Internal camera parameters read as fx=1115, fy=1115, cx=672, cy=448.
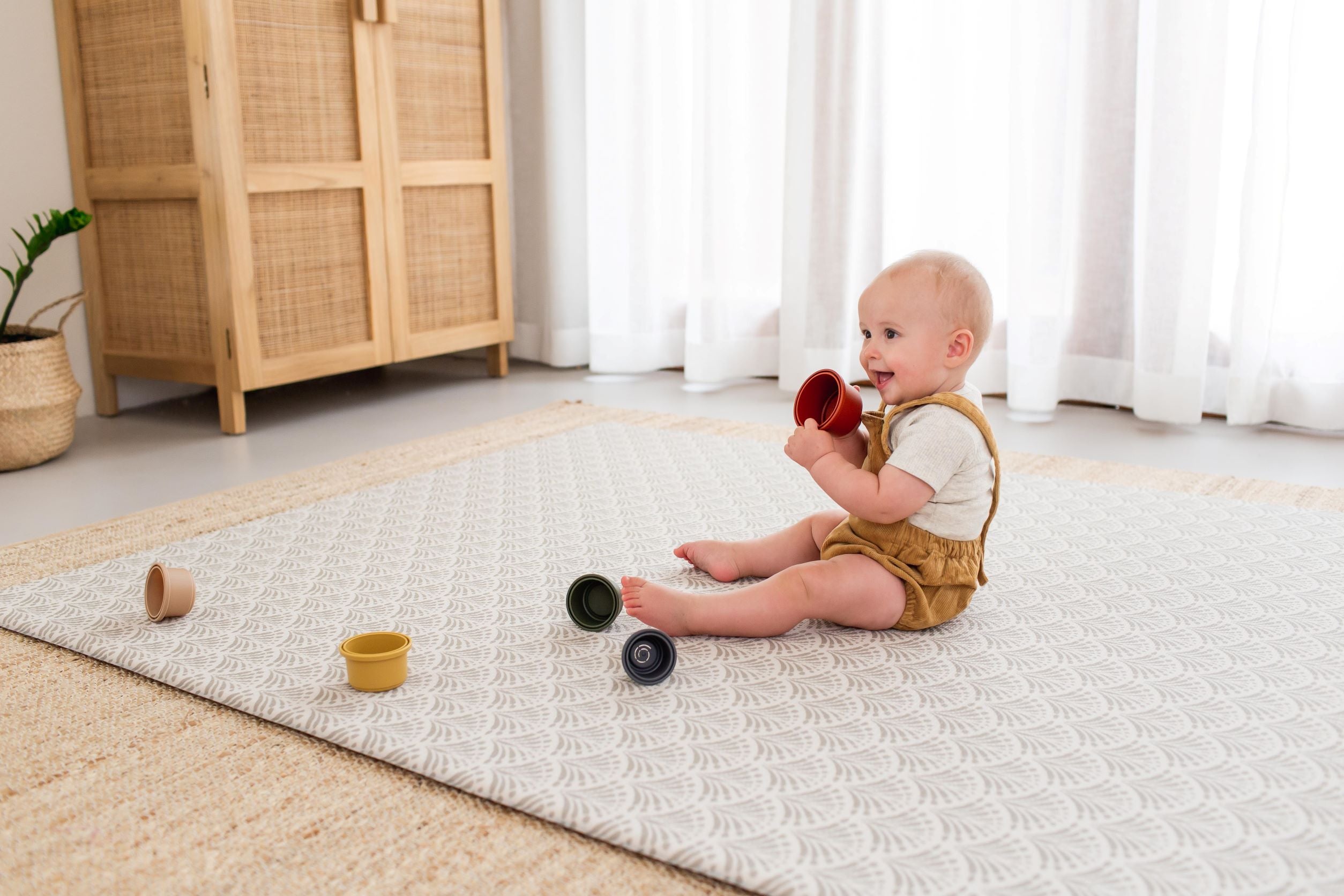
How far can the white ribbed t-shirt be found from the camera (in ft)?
3.96

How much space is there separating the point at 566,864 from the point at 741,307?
2.26 meters

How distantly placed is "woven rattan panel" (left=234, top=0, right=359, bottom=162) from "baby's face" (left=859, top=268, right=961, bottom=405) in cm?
161

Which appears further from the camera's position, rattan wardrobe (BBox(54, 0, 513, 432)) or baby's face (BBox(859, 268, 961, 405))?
rattan wardrobe (BBox(54, 0, 513, 432))

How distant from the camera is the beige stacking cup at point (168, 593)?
50.2 inches

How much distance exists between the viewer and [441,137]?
2.78 metres

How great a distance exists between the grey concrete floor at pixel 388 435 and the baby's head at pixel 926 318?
1000mm

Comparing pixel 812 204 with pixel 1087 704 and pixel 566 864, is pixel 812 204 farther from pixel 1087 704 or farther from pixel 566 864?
pixel 566 864

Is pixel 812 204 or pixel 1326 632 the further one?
pixel 812 204

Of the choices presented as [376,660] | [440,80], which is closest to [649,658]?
[376,660]

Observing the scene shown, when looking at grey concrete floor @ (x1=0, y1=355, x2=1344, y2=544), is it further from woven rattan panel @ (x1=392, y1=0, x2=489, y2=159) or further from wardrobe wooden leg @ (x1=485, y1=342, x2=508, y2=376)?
woven rattan panel @ (x1=392, y1=0, x2=489, y2=159)

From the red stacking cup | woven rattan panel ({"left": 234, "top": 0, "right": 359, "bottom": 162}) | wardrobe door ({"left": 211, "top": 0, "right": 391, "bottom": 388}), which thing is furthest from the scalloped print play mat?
woven rattan panel ({"left": 234, "top": 0, "right": 359, "bottom": 162})

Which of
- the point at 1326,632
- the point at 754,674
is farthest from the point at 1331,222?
the point at 754,674

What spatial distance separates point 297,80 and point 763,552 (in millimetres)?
1634

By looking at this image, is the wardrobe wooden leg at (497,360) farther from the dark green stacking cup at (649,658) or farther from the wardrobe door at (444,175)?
the dark green stacking cup at (649,658)
